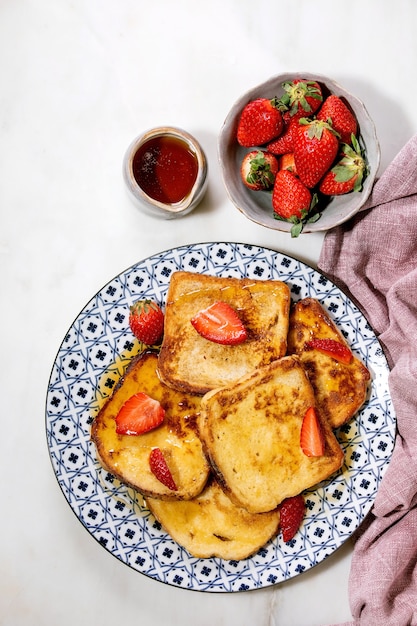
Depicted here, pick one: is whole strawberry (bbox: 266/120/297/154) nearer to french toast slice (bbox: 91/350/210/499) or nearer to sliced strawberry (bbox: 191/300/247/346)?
sliced strawberry (bbox: 191/300/247/346)

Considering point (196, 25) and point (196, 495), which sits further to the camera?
point (196, 25)

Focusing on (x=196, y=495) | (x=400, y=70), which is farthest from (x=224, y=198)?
(x=196, y=495)

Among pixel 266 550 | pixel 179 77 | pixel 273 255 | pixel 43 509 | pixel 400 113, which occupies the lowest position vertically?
pixel 266 550

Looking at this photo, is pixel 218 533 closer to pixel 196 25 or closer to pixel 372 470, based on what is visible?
pixel 372 470

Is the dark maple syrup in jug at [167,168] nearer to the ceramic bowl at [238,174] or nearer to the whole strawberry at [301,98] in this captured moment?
the ceramic bowl at [238,174]

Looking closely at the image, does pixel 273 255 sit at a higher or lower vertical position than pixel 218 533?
higher

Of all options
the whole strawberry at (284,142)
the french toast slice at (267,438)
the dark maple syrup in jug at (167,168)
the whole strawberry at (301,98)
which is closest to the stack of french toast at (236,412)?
the french toast slice at (267,438)
